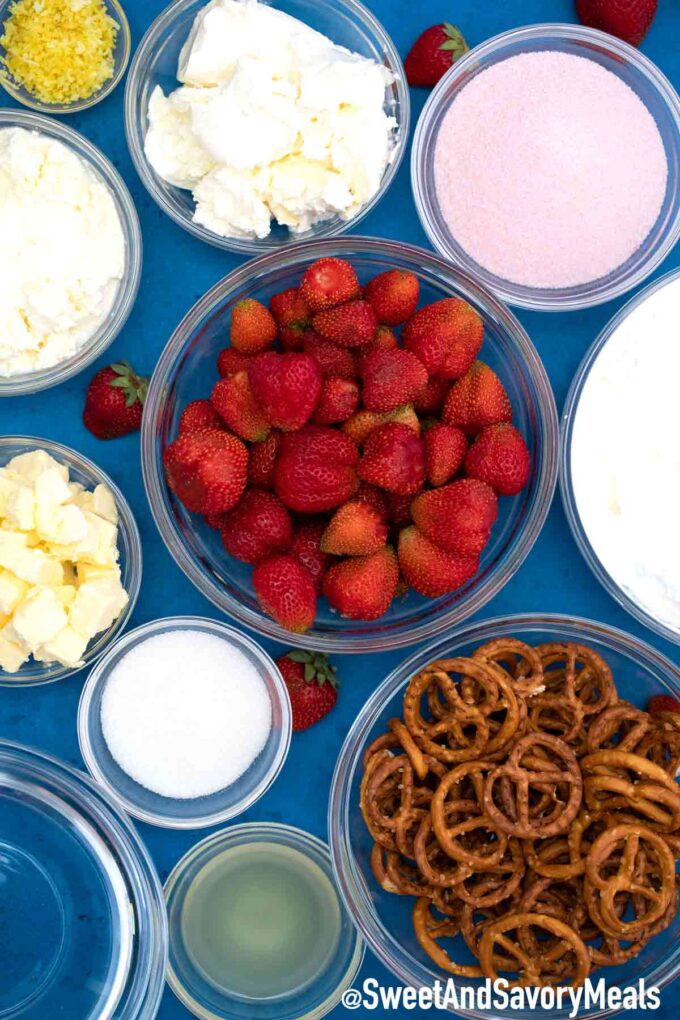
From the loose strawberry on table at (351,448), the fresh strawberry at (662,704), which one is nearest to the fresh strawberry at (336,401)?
the loose strawberry on table at (351,448)

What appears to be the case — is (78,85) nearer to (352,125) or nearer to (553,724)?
(352,125)

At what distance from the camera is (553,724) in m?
1.26

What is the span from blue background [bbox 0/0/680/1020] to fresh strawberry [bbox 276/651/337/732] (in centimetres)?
4

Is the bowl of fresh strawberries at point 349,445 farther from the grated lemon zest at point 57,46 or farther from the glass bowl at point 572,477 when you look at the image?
the grated lemon zest at point 57,46

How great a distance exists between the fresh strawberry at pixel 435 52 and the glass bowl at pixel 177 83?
1.1 inches

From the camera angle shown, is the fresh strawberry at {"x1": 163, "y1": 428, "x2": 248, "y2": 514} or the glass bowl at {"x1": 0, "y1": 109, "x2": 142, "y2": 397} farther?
the glass bowl at {"x1": 0, "y1": 109, "x2": 142, "y2": 397}

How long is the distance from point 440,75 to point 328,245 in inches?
11.9

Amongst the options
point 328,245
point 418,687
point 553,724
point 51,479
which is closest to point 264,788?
point 418,687

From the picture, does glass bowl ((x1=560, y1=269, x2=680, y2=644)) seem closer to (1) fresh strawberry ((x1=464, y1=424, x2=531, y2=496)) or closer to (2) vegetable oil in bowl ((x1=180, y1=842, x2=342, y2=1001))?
(1) fresh strawberry ((x1=464, y1=424, x2=531, y2=496))

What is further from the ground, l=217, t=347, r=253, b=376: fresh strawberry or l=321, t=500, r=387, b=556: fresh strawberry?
l=217, t=347, r=253, b=376: fresh strawberry

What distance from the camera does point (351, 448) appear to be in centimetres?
120

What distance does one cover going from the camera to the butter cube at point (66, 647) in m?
1.23

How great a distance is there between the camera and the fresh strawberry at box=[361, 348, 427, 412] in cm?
117

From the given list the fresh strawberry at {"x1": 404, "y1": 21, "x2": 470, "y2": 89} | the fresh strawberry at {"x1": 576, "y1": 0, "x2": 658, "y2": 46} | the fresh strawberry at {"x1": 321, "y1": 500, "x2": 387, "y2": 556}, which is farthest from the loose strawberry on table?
the fresh strawberry at {"x1": 576, "y1": 0, "x2": 658, "y2": 46}
